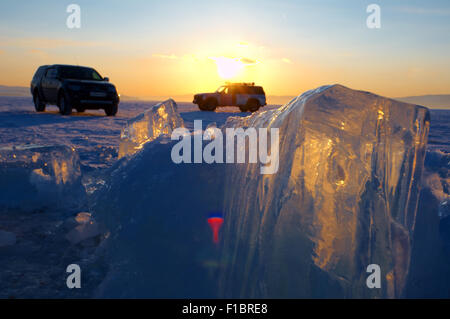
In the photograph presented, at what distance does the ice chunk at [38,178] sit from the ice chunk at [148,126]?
57 cm

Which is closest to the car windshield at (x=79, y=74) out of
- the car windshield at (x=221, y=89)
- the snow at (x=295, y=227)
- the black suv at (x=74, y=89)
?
the black suv at (x=74, y=89)

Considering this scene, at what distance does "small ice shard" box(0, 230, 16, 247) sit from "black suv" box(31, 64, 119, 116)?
9.53 m

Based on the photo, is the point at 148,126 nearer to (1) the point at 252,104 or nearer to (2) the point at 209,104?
(2) the point at 209,104

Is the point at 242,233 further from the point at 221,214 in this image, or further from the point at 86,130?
the point at 86,130

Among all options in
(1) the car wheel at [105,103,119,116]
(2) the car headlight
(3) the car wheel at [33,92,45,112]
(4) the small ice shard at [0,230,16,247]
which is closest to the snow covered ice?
(4) the small ice shard at [0,230,16,247]

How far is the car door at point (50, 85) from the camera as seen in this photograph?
1126 centimetres

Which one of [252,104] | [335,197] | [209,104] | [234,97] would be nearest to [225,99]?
[234,97]

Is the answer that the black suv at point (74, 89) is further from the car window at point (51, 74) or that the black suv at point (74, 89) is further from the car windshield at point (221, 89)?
the car windshield at point (221, 89)

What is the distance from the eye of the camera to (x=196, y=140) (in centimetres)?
239

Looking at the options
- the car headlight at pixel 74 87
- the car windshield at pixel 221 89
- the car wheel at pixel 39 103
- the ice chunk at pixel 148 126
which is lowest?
the ice chunk at pixel 148 126

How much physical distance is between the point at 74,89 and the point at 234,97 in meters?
10.1

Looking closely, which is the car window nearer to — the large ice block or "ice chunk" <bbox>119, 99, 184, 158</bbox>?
"ice chunk" <bbox>119, 99, 184, 158</bbox>
